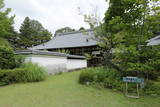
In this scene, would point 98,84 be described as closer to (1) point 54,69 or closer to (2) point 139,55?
(2) point 139,55

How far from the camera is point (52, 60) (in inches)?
385

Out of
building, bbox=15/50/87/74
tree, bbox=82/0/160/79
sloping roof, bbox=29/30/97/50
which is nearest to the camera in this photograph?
tree, bbox=82/0/160/79

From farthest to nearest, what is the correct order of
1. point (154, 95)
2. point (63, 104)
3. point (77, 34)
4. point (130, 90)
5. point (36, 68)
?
1. point (77, 34)
2. point (36, 68)
3. point (130, 90)
4. point (154, 95)
5. point (63, 104)

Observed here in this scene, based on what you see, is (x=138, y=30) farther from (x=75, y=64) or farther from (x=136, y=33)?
(x=75, y=64)

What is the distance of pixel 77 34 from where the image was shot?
2072 cm

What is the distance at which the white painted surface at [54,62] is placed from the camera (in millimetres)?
8190

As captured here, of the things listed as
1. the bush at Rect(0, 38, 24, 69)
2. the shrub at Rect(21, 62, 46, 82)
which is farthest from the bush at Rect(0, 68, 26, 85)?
the bush at Rect(0, 38, 24, 69)

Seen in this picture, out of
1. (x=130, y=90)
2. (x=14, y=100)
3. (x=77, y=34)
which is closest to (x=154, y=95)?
(x=130, y=90)

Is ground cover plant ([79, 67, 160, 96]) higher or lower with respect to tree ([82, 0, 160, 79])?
lower

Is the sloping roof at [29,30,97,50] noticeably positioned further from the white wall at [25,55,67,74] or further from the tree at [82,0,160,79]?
the tree at [82,0,160,79]

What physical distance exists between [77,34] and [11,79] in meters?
16.0

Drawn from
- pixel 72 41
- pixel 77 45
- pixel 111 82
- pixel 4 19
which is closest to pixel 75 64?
pixel 77 45

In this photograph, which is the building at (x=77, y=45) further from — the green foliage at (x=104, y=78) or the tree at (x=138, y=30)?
the tree at (x=138, y=30)

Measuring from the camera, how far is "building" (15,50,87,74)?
7884mm
